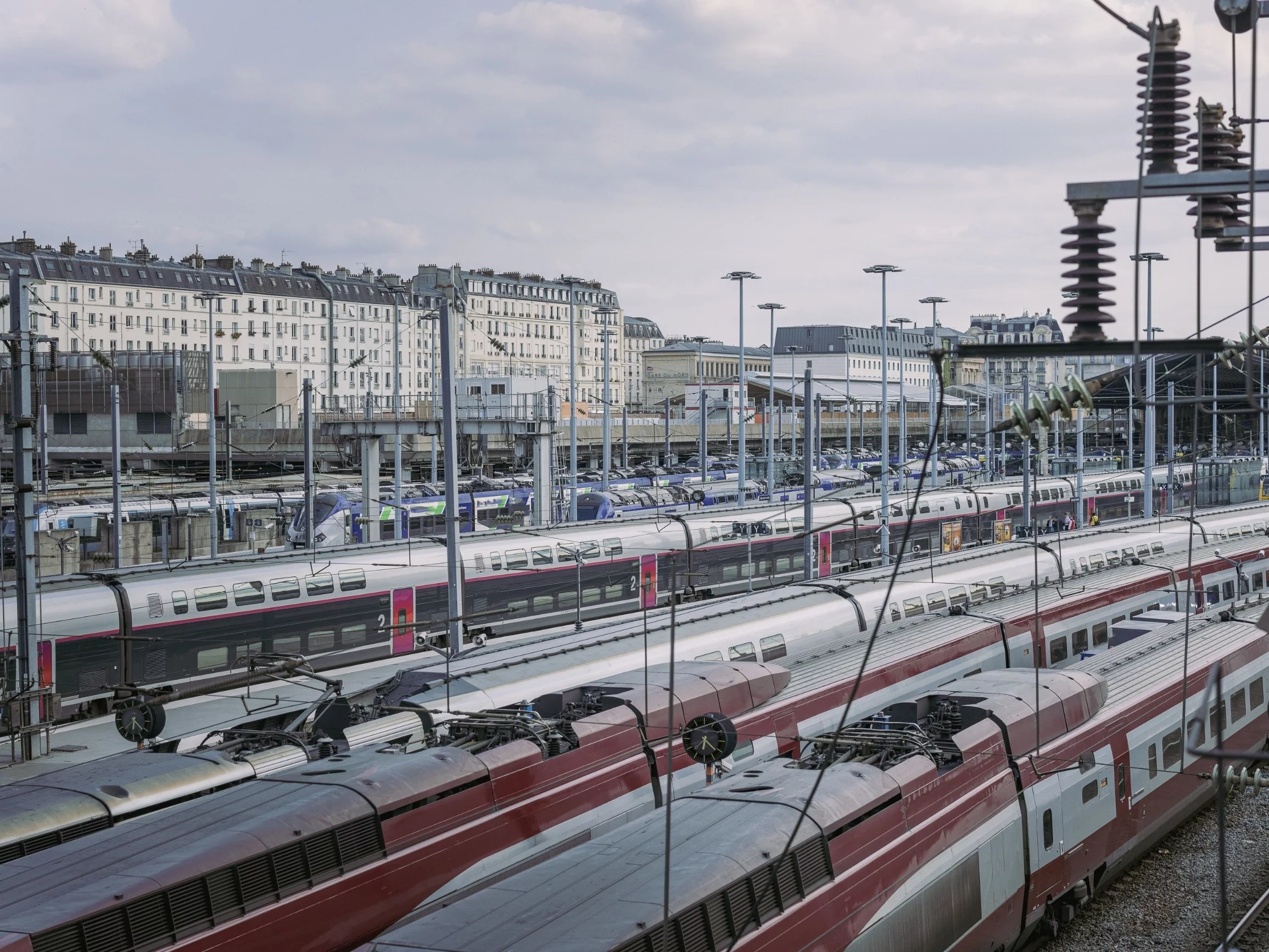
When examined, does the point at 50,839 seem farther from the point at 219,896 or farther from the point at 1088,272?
the point at 1088,272

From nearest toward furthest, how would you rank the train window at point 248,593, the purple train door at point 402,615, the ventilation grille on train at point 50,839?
the ventilation grille on train at point 50,839 < the train window at point 248,593 < the purple train door at point 402,615

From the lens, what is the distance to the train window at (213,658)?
1024 inches

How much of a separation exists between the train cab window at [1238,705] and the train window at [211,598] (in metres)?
18.3

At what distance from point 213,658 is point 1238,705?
18.5 meters

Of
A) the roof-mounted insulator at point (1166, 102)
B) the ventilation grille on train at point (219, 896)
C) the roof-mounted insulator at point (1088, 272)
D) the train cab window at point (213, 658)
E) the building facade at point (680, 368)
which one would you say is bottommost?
the train cab window at point (213, 658)

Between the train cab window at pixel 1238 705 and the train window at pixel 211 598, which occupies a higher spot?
the train window at pixel 211 598

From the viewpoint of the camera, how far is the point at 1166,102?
9383 millimetres

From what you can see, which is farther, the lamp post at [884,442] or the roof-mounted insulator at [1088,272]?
the lamp post at [884,442]

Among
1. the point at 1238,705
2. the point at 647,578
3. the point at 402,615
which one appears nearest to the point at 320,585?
the point at 402,615

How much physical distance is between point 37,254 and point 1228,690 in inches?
3660

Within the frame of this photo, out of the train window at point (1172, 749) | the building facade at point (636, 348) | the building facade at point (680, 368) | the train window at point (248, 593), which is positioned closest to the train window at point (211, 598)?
the train window at point (248, 593)

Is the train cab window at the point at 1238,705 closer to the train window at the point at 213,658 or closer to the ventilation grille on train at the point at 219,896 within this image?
the ventilation grille on train at the point at 219,896

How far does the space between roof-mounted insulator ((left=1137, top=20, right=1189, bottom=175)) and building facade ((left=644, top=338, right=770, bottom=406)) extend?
458 ft

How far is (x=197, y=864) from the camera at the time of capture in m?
10.5
